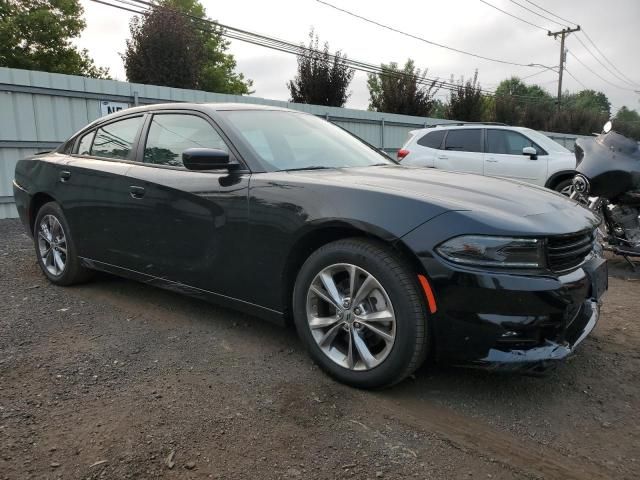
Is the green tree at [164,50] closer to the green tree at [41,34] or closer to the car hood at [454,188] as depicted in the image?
the car hood at [454,188]

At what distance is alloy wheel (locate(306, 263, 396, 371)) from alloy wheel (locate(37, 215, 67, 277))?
2.70 meters

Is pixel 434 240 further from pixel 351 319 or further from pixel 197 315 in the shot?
pixel 197 315

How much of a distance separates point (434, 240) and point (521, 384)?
1.05 meters

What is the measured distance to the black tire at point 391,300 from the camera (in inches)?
98.7

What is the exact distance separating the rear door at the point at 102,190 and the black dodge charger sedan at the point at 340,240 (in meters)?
0.02

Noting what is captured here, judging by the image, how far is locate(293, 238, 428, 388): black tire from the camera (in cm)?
251

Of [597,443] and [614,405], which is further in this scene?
[614,405]

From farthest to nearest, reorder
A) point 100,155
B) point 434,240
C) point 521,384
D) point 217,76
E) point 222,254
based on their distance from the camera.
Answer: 1. point 217,76
2. point 100,155
3. point 222,254
4. point 521,384
5. point 434,240

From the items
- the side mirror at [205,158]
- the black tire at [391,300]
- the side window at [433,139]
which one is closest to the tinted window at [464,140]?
the side window at [433,139]

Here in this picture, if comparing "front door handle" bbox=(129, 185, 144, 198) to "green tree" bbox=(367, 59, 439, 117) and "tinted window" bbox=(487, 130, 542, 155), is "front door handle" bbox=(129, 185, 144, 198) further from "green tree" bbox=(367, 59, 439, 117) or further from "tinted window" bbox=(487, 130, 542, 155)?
"green tree" bbox=(367, 59, 439, 117)

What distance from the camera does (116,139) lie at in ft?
13.7

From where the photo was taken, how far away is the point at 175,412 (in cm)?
254

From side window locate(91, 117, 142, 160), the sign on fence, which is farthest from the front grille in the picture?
the sign on fence

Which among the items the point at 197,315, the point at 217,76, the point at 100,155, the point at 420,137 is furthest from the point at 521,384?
the point at 217,76
